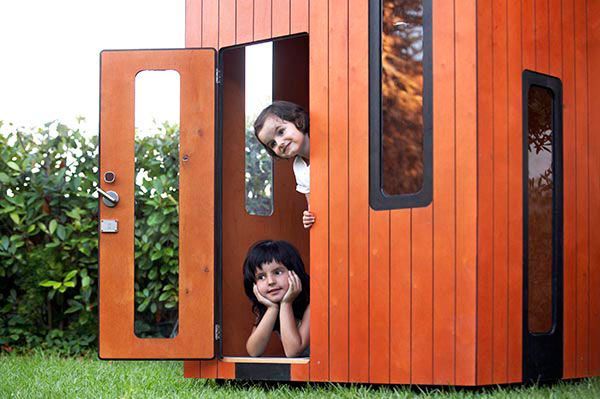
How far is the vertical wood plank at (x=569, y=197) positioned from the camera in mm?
6121

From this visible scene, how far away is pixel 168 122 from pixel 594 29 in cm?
406

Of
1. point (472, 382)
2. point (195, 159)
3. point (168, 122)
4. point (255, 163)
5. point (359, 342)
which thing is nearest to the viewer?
point (472, 382)

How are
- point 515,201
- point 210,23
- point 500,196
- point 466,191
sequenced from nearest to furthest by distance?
point 466,191
point 500,196
point 515,201
point 210,23

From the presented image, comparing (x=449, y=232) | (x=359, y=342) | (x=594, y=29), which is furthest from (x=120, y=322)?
(x=594, y=29)

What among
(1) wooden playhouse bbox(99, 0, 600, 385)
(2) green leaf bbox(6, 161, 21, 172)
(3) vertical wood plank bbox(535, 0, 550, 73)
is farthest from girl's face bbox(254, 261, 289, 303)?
(2) green leaf bbox(6, 161, 21, 172)

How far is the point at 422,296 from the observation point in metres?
5.52

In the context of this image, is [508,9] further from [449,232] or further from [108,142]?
[108,142]

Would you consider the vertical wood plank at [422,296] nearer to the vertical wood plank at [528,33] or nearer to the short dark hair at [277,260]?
the vertical wood plank at [528,33]

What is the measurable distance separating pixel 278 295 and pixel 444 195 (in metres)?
1.43

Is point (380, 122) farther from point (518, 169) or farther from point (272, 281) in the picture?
point (272, 281)

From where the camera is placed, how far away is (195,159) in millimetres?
6246

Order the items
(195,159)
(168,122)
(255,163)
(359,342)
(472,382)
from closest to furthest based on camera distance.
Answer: (472,382) → (359,342) → (195,159) → (255,163) → (168,122)

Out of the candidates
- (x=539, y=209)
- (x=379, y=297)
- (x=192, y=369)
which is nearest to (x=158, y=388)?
(x=192, y=369)

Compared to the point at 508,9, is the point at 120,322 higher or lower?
lower
